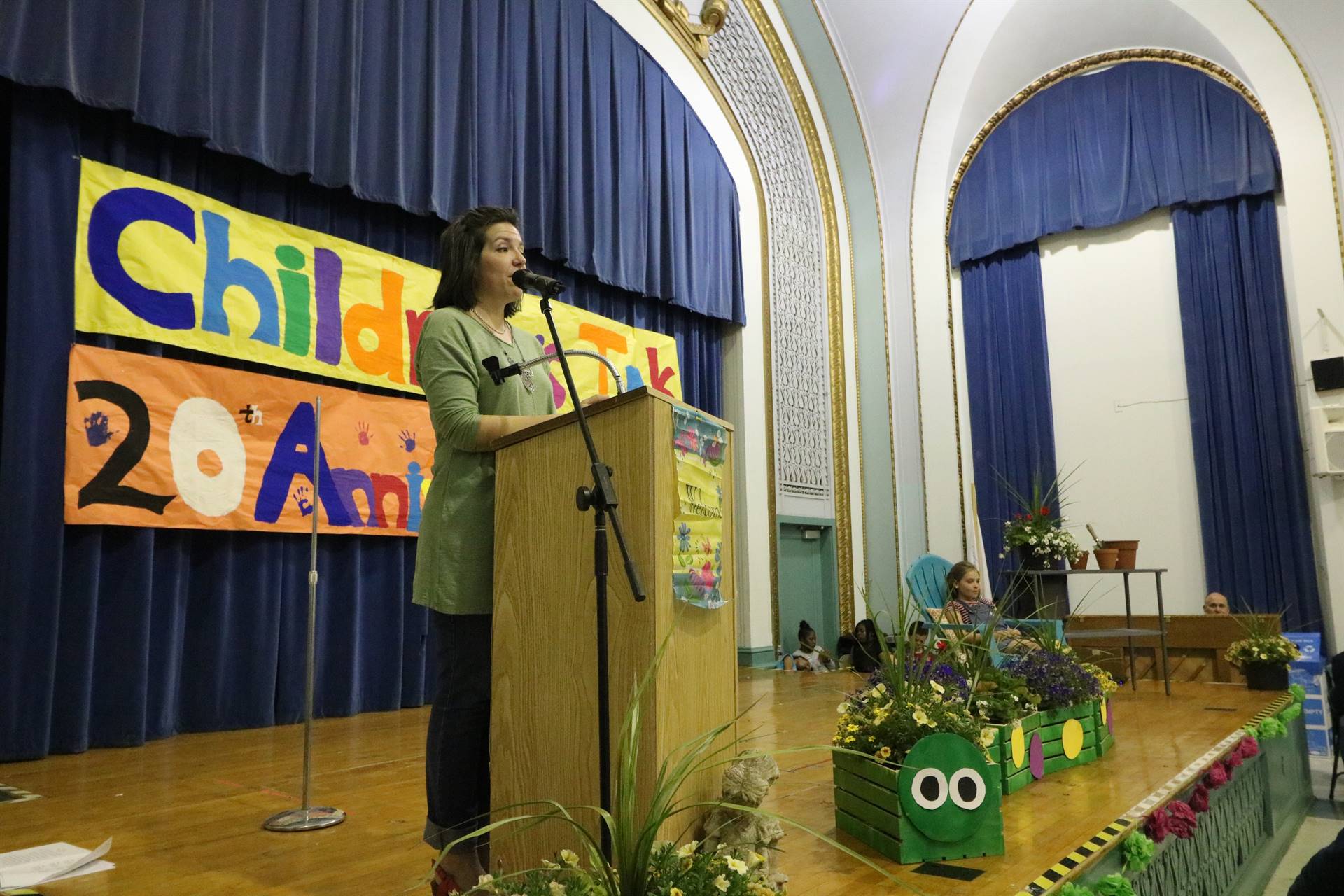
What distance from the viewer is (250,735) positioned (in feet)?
12.2

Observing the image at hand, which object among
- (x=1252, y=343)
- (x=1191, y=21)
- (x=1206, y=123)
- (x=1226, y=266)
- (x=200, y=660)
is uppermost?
(x=1191, y=21)

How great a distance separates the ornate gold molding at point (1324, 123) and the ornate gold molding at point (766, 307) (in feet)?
12.4

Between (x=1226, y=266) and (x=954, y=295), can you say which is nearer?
(x=1226, y=266)

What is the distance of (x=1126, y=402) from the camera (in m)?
7.26

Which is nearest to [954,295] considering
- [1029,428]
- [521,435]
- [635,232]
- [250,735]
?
[1029,428]

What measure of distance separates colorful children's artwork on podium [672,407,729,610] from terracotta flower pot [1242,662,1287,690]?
4.39m

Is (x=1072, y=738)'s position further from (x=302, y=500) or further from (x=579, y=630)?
(x=302, y=500)

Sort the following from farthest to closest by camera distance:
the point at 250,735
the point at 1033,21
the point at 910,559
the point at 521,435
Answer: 1. the point at 910,559
2. the point at 1033,21
3. the point at 250,735
4. the point at 521,435

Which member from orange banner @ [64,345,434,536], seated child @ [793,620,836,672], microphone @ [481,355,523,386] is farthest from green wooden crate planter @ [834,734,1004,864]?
seated child @ [793,620,836,672]

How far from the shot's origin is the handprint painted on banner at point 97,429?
11.4 ft

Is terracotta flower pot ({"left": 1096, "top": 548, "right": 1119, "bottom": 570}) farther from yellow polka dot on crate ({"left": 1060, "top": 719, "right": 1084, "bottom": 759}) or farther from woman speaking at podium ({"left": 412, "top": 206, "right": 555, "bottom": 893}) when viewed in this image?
woman speaking at podium ({"left": 412, "top": 206, "right": 555, "bottom": 893})

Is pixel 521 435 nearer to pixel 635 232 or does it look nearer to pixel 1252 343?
pixel 635 232

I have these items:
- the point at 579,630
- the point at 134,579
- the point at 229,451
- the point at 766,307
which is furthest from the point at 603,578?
the point at 766,307

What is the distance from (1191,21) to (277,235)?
6.68 meters
